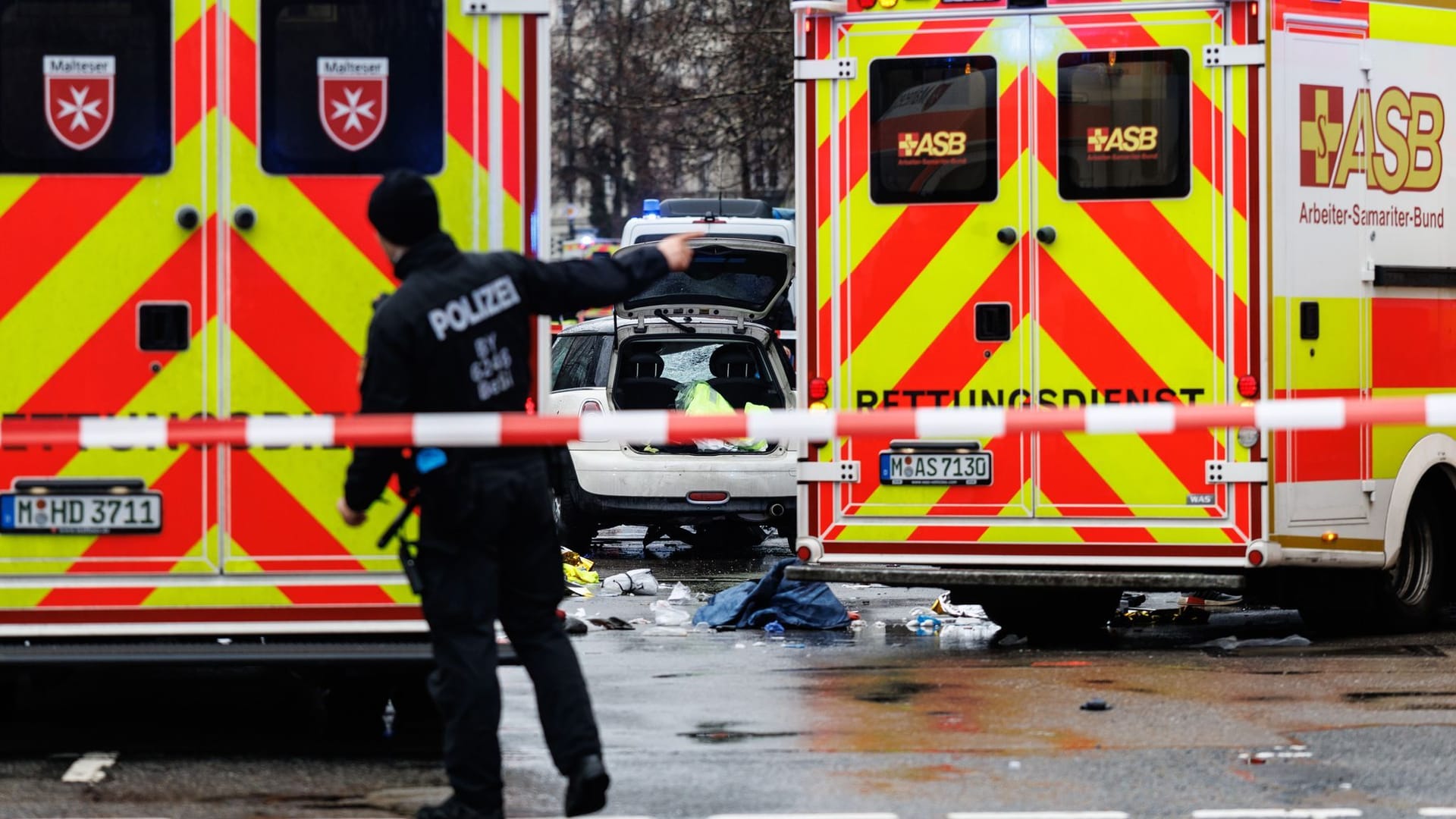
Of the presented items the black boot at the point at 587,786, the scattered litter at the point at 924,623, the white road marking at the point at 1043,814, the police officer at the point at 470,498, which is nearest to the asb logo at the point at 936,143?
the scattered litter at the point at 924,623

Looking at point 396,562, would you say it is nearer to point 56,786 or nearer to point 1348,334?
point 56,786

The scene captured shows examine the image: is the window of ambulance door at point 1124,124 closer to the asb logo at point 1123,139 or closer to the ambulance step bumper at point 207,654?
the asb logo at point 1123,139

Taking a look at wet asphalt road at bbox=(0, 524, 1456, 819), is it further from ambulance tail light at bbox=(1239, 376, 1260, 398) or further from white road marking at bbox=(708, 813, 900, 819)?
ambulance tail light at bbox=(1239, 376, 1260, 398)

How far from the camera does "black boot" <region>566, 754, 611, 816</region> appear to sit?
6070 mm

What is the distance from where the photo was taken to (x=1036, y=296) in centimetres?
983

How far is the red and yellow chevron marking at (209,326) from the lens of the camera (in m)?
7.10

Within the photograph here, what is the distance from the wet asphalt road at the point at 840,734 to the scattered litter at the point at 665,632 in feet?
1.14

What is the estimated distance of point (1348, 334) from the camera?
10.2 metres

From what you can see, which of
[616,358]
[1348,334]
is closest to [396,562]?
[1348,334]

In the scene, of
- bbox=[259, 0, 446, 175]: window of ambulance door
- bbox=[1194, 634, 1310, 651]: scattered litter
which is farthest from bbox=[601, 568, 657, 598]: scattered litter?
bbox=[259, 0, 446, 175]: window of ambulance door

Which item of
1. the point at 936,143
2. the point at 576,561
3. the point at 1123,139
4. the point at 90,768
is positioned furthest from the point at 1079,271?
the point at 576,561

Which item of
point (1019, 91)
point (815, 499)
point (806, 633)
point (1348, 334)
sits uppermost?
point (1019, 91)

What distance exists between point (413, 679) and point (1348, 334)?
4.62 meters

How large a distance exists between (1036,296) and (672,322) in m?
5.54
